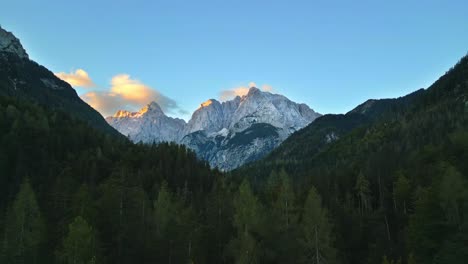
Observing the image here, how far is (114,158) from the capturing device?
190 meters

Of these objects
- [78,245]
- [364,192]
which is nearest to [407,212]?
[364,192]

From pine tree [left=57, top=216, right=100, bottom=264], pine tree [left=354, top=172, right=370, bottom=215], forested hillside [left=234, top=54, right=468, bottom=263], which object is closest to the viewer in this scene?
pine tree [left=57, top=216, right=100, bottom=264]

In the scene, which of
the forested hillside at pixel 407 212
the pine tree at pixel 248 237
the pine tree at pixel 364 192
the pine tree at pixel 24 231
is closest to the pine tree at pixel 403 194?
Result: the forested hillside at pixel 407 212

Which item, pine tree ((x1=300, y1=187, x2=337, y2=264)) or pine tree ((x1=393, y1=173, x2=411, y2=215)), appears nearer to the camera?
pine tree ((x1=300, y1=187, x2=337, y2=264))

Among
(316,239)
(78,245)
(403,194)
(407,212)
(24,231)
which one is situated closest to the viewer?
(78,245)

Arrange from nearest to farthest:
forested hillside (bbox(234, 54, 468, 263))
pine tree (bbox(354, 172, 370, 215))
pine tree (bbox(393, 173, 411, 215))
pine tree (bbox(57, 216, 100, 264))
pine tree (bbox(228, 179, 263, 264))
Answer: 1. pine tree (bbox(57, 216, 100, 264))
2. forested hillside (bbox(234, 54, 468, 263))
3. pine tree (bbox(228, 179, 263, 264))
4. pine tree (bbox(393, 173, 411, 215))
5. pine tree (bbox(354, 172, 370, 215))

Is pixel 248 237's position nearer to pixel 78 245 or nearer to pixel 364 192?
pixel 78 245

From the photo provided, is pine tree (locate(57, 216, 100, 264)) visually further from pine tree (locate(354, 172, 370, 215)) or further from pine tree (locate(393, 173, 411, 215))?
pine tree (locate(354, 172, 370, 215))

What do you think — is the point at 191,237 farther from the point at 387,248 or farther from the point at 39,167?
the point at 39,167

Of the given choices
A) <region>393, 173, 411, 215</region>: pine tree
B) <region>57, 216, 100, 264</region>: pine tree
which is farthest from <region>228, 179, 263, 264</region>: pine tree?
<region>393, 173, 411, 215</region>: pine tree

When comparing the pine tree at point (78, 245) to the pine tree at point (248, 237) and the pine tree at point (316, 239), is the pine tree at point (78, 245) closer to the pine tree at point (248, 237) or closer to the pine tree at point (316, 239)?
the pine tree at point (248, 237)

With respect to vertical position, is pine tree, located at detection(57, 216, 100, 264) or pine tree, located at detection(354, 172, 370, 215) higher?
pine tree, located at detection(354, 172, 370, 215)

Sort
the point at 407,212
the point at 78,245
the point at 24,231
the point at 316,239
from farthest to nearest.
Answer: the point at 407,212 < the point at 24,231 < the point at 316,239 < the point at 78,245

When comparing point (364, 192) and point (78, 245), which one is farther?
point (364, 192)
